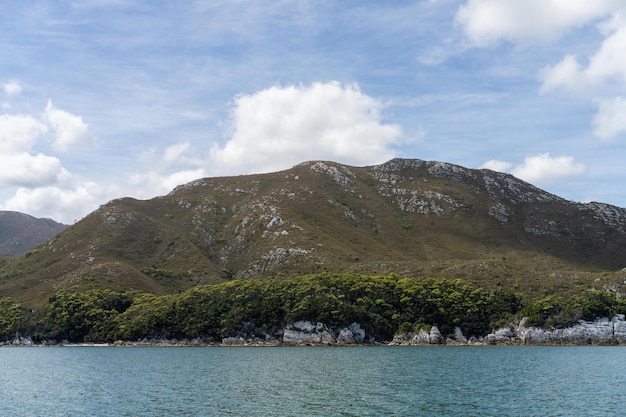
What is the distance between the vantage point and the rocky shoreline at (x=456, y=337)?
6531 inches

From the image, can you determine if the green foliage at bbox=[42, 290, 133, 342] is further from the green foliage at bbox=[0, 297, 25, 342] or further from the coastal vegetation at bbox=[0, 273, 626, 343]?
the green foliage at bbox=[0, 297, 25, 342]

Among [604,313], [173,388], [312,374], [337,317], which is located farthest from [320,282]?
[173,388]

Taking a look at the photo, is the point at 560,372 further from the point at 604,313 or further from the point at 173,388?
the point at 604,313

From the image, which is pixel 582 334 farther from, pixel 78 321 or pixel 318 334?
pixel 78 321

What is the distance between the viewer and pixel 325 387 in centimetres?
7231

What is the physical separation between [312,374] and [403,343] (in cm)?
9010

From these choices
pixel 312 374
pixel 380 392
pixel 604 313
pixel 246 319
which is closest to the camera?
pixel 380 392

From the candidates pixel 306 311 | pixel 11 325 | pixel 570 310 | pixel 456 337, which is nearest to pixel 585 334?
pixel 570 310

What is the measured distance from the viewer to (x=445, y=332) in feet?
573

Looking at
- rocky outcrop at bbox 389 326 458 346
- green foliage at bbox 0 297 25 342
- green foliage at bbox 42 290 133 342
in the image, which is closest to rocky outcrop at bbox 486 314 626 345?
rocky outcrop at bbox 389 326 458 346

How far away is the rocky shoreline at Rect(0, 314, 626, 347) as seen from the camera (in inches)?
6531

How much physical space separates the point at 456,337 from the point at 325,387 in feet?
367

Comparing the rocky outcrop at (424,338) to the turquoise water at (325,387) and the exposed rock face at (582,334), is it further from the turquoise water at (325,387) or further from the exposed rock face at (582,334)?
the turquoise water at (325,387)

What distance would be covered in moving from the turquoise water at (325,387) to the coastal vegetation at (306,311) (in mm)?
57286
